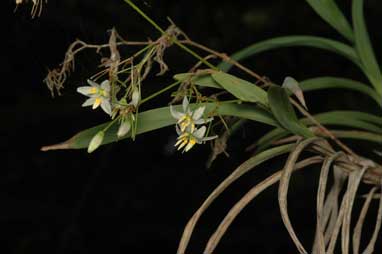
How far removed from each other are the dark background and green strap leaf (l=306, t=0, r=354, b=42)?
2.36 feet

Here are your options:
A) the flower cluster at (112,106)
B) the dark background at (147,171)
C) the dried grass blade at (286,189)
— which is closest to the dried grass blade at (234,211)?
the dried grass blade at (286,189)

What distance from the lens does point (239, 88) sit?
2.39 ft

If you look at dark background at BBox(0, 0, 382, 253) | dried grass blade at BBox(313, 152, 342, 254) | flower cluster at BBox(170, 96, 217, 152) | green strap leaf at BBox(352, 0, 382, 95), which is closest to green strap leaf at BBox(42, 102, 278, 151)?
flower cluster at BBox(170, 96, 217, 152)

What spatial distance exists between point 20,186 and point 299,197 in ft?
2.32

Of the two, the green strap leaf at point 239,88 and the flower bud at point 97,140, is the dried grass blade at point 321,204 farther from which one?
the flower bud at point 97,140

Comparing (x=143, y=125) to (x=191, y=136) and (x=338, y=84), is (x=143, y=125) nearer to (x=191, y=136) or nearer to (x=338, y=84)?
(x=191, y=136)


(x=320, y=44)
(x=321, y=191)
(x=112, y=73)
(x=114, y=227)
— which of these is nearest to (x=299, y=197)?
(x=114, y=227)

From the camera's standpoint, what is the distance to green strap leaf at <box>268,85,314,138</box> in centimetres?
71

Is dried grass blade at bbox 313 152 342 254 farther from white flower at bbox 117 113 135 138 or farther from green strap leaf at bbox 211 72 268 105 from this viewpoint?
white flower at bbox 117 113 135 138

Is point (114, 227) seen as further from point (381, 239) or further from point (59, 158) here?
point (381, 239)

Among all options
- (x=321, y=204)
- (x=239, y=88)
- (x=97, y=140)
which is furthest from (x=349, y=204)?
(x=97, y=140)

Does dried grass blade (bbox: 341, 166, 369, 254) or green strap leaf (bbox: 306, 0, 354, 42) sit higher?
green strap leaf (bbox: 306, 0, 354, 42)

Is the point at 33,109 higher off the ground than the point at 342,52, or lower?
higher

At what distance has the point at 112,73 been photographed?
2.29 feet
